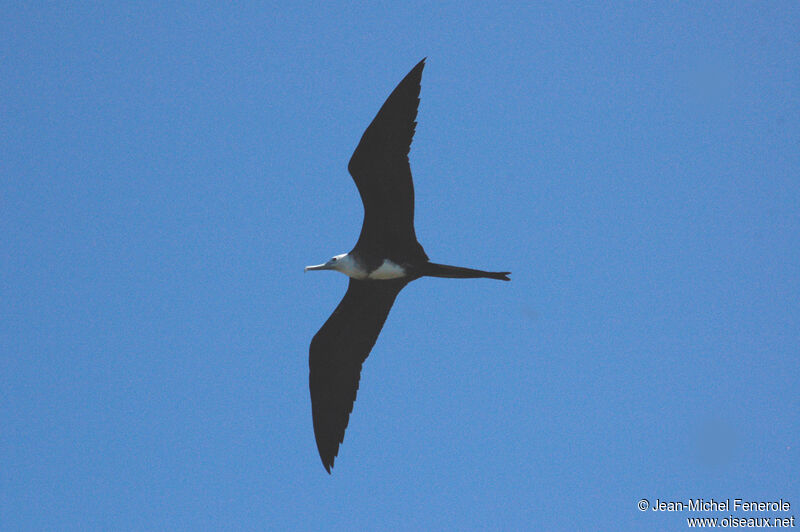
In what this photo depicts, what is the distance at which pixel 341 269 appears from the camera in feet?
28.9

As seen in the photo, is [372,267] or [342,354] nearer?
[372,267]

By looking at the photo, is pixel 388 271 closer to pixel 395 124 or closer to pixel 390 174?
pixel 390 174

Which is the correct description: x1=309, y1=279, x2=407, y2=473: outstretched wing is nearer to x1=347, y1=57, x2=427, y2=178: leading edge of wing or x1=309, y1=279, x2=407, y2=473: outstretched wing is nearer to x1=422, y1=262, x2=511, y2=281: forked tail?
x1=422, y1=262, x2=511, y2=281: forked tail

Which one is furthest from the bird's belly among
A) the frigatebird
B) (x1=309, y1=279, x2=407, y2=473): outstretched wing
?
(x1=309, y1=279, x2=407, y2=473): outstretched wing

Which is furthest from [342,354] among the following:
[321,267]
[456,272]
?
[456,272]

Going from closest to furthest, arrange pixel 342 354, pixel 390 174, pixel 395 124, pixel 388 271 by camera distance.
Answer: pixel 395 124, pixel 390 174, pixel 388 271, pixel 342 354

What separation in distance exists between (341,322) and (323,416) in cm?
100

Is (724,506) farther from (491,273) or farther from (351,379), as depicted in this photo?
(351,379)

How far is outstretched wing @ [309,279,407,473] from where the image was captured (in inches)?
355

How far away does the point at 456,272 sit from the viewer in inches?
329

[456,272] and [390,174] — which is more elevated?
[390,174]

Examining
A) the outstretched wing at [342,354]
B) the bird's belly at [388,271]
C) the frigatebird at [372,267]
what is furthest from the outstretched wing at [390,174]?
the outstretched wing at [342,354]

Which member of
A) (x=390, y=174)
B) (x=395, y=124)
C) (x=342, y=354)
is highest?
(x=395, y=124)

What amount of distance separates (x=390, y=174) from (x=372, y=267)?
104 centimetres
